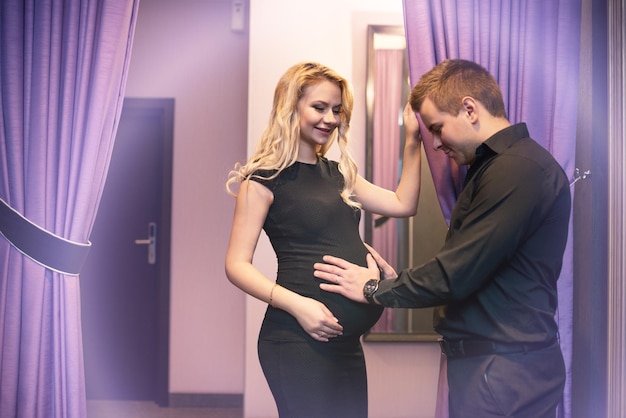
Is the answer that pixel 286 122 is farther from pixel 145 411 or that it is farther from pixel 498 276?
pixel 145 411

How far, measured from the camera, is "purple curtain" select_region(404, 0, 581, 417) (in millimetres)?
2348

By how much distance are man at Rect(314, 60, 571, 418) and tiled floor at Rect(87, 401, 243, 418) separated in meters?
2.95

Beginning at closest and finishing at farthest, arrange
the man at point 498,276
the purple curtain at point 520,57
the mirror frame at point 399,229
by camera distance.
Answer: the man at point 498,276 < the purple curtain at point 520,57 < the mirror frame at point 399,229

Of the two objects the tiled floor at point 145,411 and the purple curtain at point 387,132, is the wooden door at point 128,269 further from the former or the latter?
the purple curtain at point 387,132

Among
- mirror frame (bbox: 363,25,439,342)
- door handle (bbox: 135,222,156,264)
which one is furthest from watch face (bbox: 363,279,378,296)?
door handle (bbox: 135,222,156,264)

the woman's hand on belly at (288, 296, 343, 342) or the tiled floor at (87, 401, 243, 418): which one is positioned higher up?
the woman's hand on belly at (288, 296, 343, 342)

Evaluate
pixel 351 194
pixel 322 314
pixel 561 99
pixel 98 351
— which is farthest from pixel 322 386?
pixel 98 351

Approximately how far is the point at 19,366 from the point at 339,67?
2113 mm

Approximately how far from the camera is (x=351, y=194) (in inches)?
85.3

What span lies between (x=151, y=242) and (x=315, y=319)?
3.14m

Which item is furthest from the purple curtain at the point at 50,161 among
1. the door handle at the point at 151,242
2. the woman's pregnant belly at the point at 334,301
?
the door handle at the point at 151,242

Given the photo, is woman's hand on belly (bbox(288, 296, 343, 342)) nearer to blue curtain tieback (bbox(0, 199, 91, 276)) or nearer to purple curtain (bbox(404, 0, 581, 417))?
purple curtain (bbox(404, 0, 581, 417))

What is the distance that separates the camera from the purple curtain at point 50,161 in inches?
92.5

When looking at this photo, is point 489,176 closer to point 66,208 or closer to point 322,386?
point 322,386
